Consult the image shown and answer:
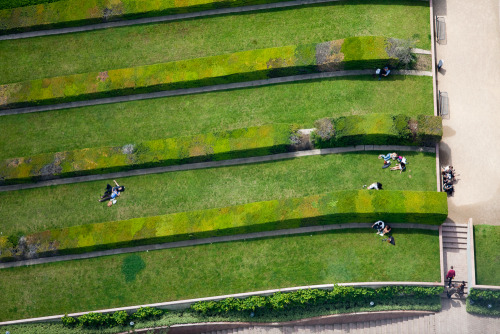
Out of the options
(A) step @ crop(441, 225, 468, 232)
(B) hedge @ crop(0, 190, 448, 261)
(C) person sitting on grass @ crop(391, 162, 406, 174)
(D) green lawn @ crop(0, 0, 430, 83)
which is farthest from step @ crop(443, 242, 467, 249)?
(D) green lawn @ crop(0, 0, 430, 83)

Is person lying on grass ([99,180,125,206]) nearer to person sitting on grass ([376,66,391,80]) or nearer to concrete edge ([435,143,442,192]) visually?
person sitting on grass ([376,66,391,80])

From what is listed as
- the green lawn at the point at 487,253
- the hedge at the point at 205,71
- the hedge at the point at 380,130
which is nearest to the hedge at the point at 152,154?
the hedge at the point at 380,130

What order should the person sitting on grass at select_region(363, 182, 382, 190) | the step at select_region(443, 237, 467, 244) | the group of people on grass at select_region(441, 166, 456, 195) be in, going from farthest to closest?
1. the group of people on grass at select_region(441, 166, 456, 195)
2. the step at select_region(443, 237, 467, 244)
3. the person sitting on grass at select_region(363, 182, 382, 190)

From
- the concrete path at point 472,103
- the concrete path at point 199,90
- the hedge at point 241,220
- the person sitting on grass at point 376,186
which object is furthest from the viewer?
the concrete path at point 199,90

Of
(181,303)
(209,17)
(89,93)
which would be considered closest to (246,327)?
(181,303)

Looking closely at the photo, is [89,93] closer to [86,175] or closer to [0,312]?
[86,175]

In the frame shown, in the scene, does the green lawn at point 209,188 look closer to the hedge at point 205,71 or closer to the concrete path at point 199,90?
the concrete path at point 199,90
